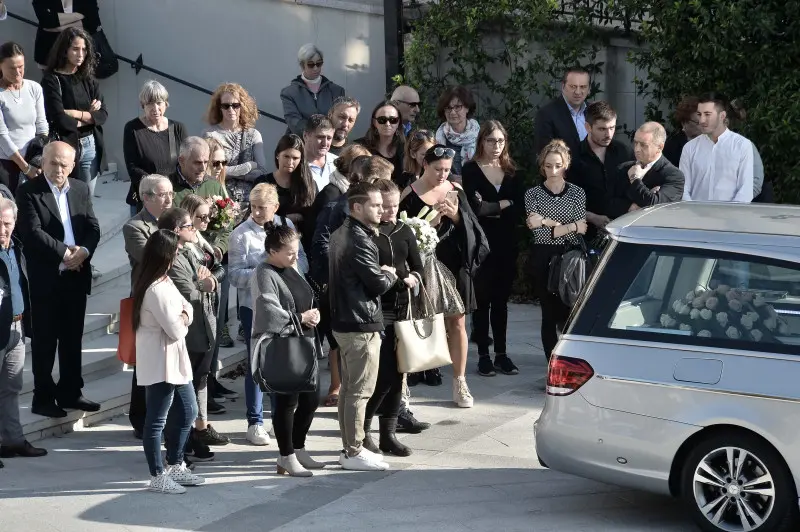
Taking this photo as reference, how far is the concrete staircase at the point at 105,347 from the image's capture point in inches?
361

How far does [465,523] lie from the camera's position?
719 cm

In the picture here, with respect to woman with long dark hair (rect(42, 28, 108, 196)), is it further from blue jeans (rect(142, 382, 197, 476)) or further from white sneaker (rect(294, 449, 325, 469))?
white sneaker (rect(294, 449, 325, 469))

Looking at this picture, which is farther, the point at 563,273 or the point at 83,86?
the point at 83,86

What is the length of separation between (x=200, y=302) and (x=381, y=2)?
22.3 feet

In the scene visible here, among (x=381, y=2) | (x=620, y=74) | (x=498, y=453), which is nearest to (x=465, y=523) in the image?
(x=498, y=453)

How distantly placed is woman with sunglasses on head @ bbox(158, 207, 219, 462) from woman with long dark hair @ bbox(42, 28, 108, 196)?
3.04 m

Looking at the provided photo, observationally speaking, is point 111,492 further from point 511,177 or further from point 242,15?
point 242,15

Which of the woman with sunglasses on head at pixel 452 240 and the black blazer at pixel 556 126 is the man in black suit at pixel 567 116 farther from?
the woman with sunglasses on head at pixel 452 240

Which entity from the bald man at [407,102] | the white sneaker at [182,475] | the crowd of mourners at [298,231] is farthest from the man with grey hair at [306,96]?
the white sneaker at [182,475]

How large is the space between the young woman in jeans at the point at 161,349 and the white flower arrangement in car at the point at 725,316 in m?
2.83

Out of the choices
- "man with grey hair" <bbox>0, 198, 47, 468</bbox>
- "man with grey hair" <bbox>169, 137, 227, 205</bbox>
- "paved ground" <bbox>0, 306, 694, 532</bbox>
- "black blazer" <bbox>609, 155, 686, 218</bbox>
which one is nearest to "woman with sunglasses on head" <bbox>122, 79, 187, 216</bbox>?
"man with grey hair" <bbox>169, 137, 227, 205</bbox>

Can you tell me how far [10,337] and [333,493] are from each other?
2.32m

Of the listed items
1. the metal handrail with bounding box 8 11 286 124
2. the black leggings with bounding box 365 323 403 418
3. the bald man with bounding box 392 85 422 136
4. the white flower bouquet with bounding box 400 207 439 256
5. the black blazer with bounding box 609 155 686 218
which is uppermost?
the metal handrail with bounding box 8 11 286 124

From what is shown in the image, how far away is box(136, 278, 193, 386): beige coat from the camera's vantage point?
302 inches
